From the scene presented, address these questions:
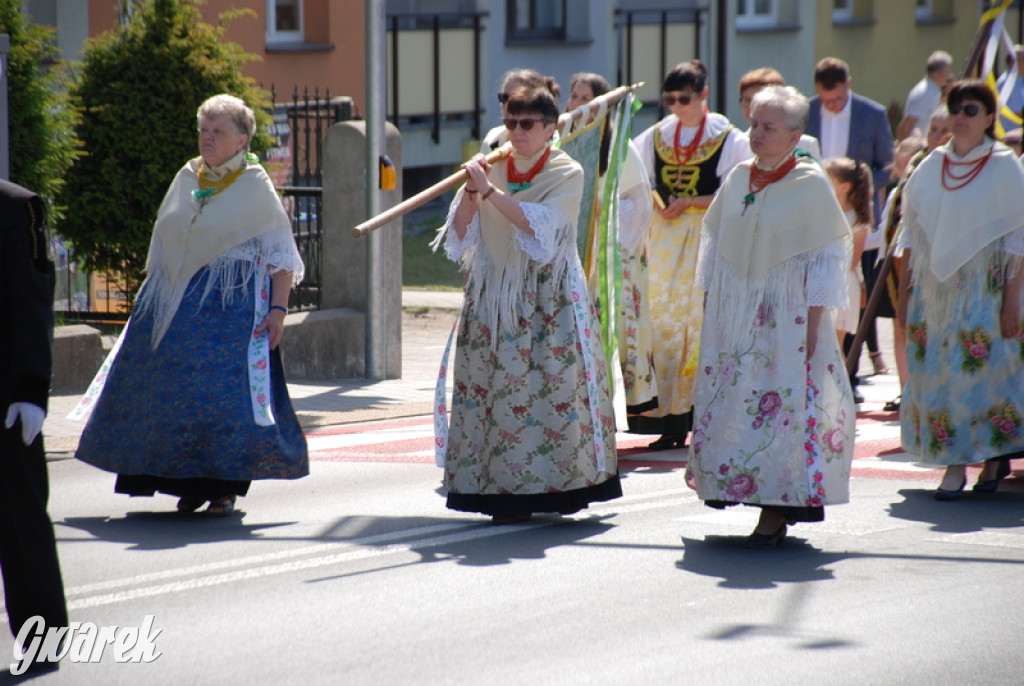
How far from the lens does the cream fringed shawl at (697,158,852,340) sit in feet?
20.9

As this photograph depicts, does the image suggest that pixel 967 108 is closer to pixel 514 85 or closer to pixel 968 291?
pixel 968 291

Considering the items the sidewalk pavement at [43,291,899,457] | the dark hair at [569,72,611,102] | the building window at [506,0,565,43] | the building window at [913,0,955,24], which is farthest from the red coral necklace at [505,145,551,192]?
the building window at [913,0,955,24]

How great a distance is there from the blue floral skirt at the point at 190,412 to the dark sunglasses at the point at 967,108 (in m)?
3.48

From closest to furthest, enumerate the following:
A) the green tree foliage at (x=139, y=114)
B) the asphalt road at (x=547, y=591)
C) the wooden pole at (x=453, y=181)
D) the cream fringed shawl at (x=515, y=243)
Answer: the asphalt road at (x=547, y=591)
the wooden pole at (x=453, y=181)
the cream fringed shawl at (x=515, y=243)
the green tree foliage at (x=139, y=114)

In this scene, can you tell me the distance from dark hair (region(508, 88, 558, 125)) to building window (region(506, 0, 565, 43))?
708 inches

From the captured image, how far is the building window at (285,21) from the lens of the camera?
20.7 m

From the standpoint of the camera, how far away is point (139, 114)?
11.9 meters

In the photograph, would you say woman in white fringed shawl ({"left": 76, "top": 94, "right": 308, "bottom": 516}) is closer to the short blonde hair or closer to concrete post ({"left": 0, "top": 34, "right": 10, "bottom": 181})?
the short blonde hair

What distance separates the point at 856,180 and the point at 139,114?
544cm

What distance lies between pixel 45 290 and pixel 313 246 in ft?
27.3

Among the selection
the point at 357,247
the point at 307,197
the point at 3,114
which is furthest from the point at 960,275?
the point at 307,197

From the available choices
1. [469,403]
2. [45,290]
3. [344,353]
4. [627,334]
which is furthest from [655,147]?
[45,290]

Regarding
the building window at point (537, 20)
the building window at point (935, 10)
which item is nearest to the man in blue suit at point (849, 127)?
the building window at point (537, 20)

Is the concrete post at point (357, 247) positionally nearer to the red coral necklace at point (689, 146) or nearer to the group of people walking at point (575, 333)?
the red coral necklace at point (689, 146)
